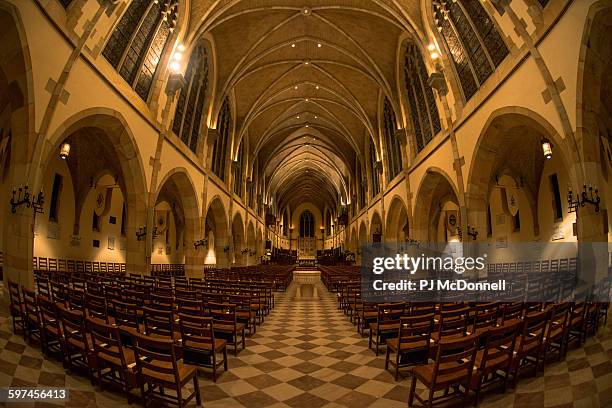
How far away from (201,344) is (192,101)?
15298 millimetres

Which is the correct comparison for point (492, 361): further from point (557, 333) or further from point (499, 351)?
point (557, 333)

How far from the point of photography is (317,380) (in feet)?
13.1

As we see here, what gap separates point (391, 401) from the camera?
11.0ft

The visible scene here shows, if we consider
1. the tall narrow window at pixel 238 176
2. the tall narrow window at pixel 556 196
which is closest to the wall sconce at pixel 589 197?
the tall narrow window at pixel 556 196

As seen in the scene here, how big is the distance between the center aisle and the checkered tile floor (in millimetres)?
11

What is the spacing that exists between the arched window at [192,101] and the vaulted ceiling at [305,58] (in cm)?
112

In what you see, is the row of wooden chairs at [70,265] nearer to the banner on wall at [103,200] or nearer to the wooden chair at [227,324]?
the banner on wall at [103,200]

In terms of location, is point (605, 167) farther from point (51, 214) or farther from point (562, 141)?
point (51, 214)

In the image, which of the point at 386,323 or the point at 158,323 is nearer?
the point at 158,323

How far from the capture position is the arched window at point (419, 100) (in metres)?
14.9

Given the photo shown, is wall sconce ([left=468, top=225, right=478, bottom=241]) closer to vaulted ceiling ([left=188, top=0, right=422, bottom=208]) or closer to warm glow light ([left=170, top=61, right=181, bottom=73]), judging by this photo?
vaulted ceiling ([left=188, top=0, right=422, bottom=208])

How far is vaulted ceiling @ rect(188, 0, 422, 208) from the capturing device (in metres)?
14.8

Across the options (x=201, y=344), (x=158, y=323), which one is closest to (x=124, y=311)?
(x=158, y=323)

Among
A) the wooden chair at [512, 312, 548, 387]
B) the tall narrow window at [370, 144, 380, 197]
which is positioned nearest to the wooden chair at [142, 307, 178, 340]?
the wooden chair at [512, 312, 548, 387]
